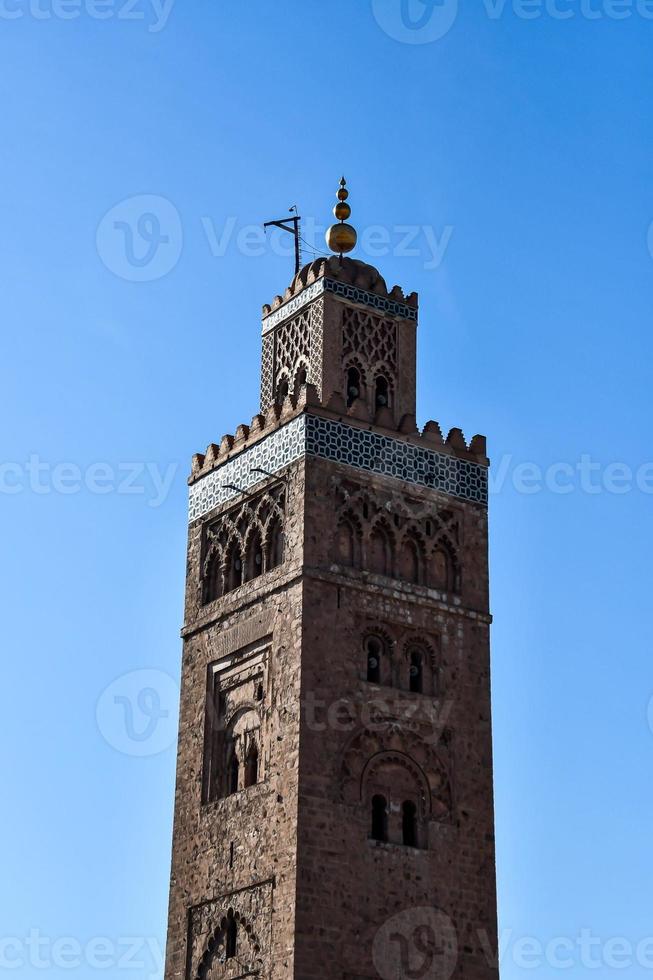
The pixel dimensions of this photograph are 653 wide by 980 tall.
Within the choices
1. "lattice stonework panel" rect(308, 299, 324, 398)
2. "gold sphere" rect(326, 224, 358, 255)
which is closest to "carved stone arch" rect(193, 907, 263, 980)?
"lattice stonework panel" rect(308, 299, 324, 398)

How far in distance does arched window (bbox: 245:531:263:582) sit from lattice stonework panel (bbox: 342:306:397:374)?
3050mm

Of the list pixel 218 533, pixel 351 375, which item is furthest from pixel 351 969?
pixel 351 375

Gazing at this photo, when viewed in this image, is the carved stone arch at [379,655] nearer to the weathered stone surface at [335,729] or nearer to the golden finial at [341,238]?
the weathered stone surface at [335,729]

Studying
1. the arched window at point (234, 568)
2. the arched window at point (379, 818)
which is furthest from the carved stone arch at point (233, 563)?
the arched window at point (379, 818)

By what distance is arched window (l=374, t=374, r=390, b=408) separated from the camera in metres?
26.1

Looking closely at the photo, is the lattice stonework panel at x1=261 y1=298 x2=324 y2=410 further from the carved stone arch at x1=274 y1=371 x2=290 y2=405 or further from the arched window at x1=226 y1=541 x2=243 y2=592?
the arched window at x1=226 y1=541 x2=243 y2=592

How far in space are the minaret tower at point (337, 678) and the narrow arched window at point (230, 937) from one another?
0.17ft

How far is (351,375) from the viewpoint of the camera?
26031 millimetres

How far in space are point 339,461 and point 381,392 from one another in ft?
6.67

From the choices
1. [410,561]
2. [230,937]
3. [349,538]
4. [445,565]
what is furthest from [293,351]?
[230,937]

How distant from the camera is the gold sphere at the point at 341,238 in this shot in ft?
88.5

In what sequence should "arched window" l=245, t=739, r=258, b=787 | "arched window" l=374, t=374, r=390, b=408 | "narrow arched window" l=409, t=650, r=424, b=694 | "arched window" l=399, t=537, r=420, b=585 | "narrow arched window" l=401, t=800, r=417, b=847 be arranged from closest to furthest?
"narrow arched window" l=401, t=800, r=417, b=847, "arched window" l=245, t=739, r=258, b=787, "narrow arched window" l=409, t=650, r=424, b=694, "arched window" l=399, t=537, r=420, b=585, "arched window" l=374, t=374, r=390, b=408

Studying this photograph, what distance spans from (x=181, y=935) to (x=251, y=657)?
385 cm
